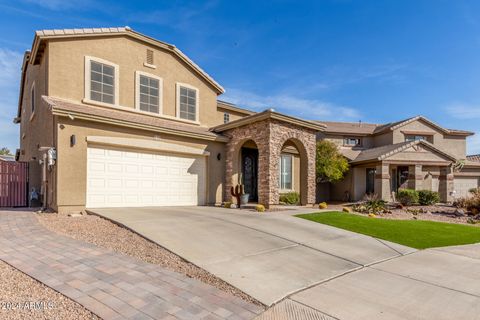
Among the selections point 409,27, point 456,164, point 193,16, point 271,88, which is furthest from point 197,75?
point 456,164

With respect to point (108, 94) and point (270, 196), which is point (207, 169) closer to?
point (270, 196)

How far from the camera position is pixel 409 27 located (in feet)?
41.9

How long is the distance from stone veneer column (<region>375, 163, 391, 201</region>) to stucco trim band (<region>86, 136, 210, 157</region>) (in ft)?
41.0

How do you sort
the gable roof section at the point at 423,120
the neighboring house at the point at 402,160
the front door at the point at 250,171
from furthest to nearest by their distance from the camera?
1. the gable roof section at the point at 423,120
2. the neighboring house at the point at 402,160
3. the front door at the point at 250,171

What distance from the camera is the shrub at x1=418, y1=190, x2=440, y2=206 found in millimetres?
19391

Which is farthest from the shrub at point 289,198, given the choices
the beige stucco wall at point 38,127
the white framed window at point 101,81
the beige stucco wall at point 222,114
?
the beige stucco wall at point 38,127

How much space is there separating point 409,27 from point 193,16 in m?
9.80

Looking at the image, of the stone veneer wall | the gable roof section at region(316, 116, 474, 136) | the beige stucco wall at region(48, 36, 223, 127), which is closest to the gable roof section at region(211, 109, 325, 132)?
the stone veneer wall

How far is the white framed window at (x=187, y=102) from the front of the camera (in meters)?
16.0

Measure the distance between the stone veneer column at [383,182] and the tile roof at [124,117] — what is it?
38.5 feet

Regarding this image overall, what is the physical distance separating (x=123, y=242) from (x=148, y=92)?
32.5 feet

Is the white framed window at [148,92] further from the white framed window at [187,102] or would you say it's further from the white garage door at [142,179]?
the white garage door at [142,179]

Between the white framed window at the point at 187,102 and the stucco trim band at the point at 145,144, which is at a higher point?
the white framed window at the point at 187,102

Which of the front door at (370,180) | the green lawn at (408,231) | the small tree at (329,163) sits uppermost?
the small tree at (329,163)
